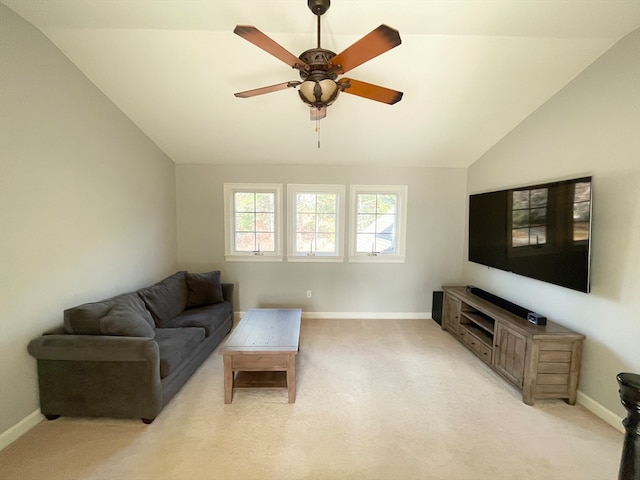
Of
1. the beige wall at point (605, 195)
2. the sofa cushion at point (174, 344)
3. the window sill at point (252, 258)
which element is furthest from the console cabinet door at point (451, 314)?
the sofa cushion at point (174, 344)

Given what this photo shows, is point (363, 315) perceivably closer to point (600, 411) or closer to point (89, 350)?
point (600, 411)

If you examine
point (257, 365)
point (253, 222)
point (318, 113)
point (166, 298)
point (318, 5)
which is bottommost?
point (257, 365)

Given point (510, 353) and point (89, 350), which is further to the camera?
point (510, 353)

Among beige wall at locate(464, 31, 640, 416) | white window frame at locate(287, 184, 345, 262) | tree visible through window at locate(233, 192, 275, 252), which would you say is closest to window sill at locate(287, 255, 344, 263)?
white window frame at locate(287, 184, 345, 262)

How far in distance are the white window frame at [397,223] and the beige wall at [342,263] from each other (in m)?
0.08

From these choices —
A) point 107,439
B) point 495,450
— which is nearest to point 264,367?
point 107,439

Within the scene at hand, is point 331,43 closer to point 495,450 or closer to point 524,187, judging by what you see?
point 524,187

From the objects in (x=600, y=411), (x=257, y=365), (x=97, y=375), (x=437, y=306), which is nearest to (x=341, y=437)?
(x=257, y=365)

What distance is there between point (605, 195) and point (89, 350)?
4.15 meters

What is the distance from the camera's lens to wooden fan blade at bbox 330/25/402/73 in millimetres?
1399

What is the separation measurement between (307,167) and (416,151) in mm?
1552

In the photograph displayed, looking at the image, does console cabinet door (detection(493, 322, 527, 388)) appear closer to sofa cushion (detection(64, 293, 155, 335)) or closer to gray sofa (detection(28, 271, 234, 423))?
gray sofa (detection(28, 271, 234, 423))

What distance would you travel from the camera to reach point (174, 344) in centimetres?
248

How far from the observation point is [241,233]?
14.2 feet
